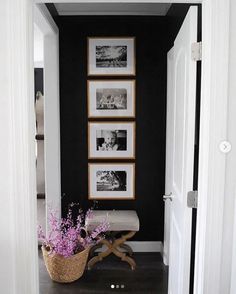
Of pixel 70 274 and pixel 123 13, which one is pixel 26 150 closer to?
pixel 70 274

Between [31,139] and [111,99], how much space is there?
A: 199 centimetres

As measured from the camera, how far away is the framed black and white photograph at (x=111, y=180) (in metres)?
3.47

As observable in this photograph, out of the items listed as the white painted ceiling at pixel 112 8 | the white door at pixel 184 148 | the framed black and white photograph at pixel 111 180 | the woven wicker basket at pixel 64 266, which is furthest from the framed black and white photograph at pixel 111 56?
the woven wicker basket at pixel 64 266

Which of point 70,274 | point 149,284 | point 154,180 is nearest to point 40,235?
point 70,274

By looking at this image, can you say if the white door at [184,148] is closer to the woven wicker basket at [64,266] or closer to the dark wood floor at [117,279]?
the dark wood floor at [117,279]

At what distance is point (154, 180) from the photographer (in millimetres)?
3506

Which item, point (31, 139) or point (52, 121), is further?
point (52, 121)

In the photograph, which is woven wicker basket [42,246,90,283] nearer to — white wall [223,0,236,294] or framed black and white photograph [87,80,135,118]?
framed black and white photograph [87,80,135,118]

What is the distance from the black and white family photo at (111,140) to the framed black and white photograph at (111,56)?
0.66m

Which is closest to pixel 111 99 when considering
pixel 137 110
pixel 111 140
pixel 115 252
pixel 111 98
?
pixel 111 98

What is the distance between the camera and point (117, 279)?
2.98m

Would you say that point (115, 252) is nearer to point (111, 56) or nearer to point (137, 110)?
point (137, 110)

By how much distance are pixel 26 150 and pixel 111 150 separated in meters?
2.02

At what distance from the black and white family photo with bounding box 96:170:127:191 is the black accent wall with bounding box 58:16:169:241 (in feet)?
0.50
